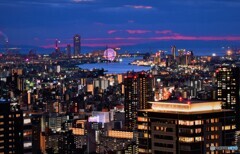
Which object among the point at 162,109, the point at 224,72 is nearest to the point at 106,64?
the point at 224,72

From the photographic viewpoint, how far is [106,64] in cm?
7206

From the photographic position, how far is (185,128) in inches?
491

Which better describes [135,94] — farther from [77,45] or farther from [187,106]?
[77,45]

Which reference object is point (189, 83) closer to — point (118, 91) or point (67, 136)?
point (118, 91)

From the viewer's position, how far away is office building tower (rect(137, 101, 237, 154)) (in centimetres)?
1249

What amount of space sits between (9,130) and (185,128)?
8.43m

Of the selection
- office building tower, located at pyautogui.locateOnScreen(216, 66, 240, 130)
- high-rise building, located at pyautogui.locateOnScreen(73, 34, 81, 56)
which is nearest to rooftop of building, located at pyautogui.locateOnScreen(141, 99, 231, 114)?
office building tower, located at pyautogui.locateOnScreen(216, 66, 240, 130)

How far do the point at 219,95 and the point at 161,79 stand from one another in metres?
18.6

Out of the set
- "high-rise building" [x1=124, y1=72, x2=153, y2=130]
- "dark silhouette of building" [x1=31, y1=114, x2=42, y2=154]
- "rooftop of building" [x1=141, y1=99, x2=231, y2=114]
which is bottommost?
"dark silhouette of building" [x1=31, y1=114, x2=42, y2=154]

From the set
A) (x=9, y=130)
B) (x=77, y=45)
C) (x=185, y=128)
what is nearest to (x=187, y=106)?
(x=185, y=128)

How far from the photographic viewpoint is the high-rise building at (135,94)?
1340 inches

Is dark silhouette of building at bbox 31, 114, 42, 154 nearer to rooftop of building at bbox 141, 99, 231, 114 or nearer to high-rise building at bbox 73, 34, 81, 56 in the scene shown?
rooftop of building at bbox 141, 99, 231, 114

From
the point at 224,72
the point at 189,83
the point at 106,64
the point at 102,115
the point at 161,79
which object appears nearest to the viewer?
the point at 224,72

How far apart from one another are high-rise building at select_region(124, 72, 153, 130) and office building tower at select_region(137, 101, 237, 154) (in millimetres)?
19683
